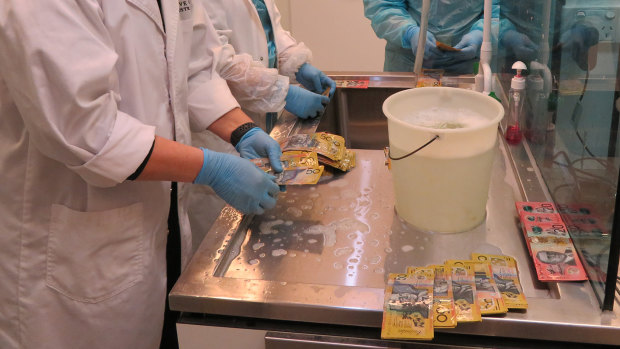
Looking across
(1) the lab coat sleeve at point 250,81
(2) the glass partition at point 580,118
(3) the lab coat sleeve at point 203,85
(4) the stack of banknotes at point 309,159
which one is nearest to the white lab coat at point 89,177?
(3) the lab coat sleeve at point 203,85

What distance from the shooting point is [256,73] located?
5.61 ft

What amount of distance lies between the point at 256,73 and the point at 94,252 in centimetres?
76

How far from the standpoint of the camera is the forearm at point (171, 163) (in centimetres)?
111

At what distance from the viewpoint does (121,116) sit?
3.51 feet

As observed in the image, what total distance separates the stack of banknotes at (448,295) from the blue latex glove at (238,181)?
13.5 inches

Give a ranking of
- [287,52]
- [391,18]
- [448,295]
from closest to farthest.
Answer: [448,295] < [287,52] < [391,18]

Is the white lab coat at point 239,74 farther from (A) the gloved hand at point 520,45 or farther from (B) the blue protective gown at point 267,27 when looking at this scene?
(A) the gloved hand at point 520,45

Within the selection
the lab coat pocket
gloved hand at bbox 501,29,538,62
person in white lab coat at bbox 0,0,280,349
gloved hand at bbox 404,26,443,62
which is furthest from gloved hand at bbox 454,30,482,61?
the lab coat pocket

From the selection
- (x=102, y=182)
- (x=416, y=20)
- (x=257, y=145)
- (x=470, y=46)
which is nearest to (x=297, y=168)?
(x=257, y=145)

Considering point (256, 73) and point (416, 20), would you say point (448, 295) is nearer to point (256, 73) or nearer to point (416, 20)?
point (256, 73)

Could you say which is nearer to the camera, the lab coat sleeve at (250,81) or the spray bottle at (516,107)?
the spray bottle at (516,107)

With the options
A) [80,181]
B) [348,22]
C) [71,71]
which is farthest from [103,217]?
[348,22]

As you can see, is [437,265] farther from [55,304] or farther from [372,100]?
[372,100]

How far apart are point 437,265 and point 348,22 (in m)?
3.23
